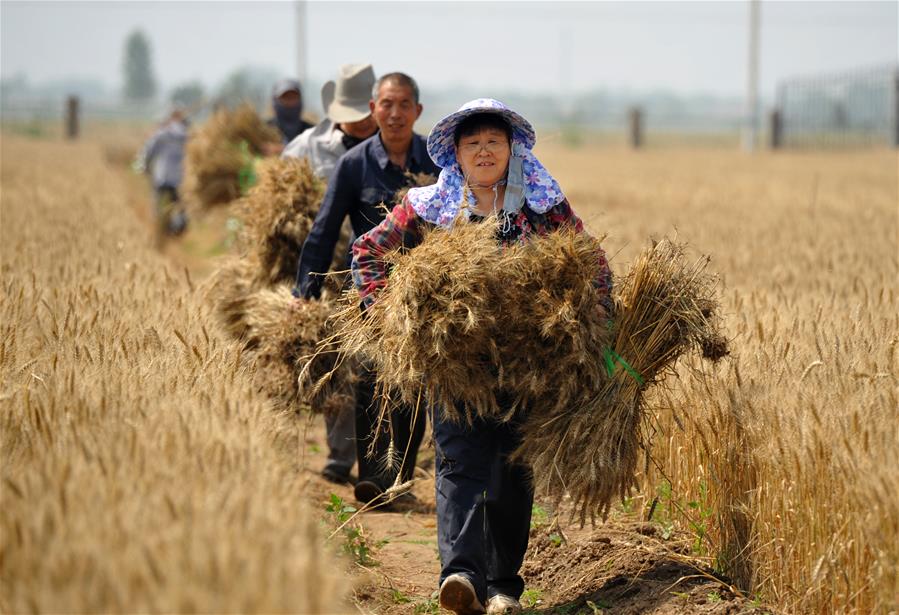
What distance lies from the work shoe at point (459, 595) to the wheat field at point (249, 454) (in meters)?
0.67

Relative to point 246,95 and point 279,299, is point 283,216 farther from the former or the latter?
point 246,95

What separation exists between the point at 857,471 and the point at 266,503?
1.69m

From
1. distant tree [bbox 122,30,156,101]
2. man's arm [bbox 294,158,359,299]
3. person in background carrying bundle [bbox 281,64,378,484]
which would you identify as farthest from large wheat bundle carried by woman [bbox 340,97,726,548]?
distant tree [bbox 122,30,156,101]

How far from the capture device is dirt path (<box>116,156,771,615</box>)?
4.24 m

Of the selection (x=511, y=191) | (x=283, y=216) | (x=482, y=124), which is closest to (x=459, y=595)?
(x=511, y=191)

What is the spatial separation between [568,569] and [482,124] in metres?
1.76

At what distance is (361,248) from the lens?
4.40 m

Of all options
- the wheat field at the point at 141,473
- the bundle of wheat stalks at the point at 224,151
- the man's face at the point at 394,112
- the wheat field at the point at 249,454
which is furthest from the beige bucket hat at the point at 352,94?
the bundle of wheat stalks at the point at 224,151

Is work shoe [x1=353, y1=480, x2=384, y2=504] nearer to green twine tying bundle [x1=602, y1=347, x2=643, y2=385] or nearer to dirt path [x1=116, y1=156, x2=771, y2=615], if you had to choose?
dirt path [x1=116, y1=156, x2=771, y2=615]

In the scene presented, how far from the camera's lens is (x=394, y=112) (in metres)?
5.65

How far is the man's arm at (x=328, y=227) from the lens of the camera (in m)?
5.48

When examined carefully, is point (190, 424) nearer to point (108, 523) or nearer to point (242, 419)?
point (242, 419)

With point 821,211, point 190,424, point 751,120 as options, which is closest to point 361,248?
point 190,424

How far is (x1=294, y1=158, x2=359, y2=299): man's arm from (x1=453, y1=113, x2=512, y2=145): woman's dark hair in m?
1.27
